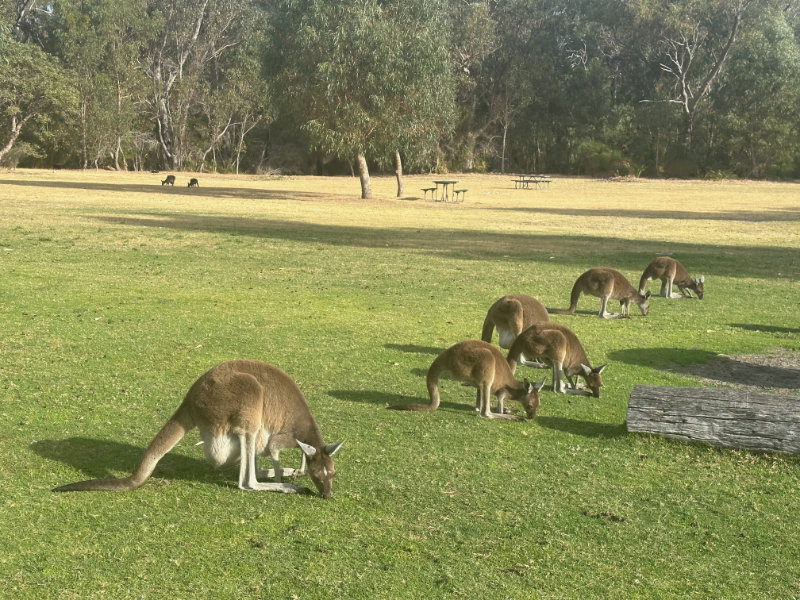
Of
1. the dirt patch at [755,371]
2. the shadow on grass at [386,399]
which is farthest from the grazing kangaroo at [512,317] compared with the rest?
the dirt patch at [755,371]

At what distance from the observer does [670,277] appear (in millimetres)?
15344

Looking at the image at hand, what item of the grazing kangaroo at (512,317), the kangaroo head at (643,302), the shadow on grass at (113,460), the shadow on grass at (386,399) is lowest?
the shadow on grass at (113,460)

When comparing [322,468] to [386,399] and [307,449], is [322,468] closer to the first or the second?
[307,449]

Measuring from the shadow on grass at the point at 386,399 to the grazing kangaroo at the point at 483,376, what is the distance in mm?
281

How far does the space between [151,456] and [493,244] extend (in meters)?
20.4

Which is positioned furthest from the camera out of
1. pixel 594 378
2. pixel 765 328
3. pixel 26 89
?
pixel 26 89

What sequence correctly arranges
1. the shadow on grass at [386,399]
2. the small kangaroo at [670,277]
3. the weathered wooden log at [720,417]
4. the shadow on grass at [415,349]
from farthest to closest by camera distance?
the small kangaroo at [670,277], the shadow on grass at [415,349], the shadow on grass at [386,399], the weathered wooden log at [720,417]

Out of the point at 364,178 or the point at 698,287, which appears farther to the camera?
the point at 364,178

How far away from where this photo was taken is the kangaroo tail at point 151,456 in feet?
18.5

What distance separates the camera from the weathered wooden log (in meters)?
6.77

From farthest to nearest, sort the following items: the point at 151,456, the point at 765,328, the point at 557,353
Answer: the point at 765,328, the point at 557,353, the point at 151,456

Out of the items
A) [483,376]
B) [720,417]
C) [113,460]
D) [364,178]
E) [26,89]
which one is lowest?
[113,460]

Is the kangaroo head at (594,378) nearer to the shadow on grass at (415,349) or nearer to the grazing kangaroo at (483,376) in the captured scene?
the grazing kangaroo at (483,376)

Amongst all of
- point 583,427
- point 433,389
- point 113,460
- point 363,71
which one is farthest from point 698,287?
point 363,71
